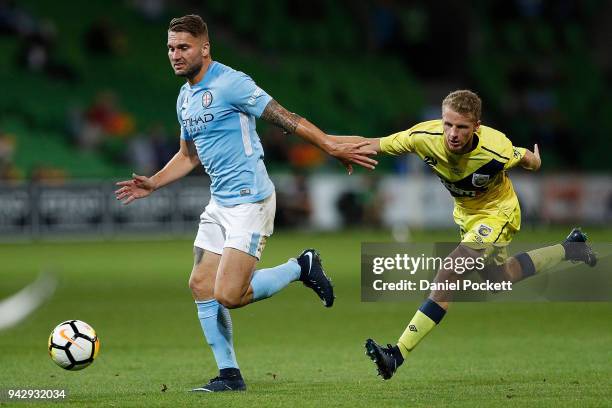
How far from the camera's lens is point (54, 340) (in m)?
7.64

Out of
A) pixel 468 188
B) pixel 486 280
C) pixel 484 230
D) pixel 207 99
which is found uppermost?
pixel 207 99

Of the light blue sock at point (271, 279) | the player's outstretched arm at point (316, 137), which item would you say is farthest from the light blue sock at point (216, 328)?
the player's outstretched arm at point (316, 137)

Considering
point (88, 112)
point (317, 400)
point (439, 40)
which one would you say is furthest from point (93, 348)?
point (439, 40)

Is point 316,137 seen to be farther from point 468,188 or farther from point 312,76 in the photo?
point 312,76

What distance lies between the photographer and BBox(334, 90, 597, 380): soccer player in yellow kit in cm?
762

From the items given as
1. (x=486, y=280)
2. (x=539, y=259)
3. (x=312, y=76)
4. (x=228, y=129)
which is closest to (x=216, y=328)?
(x=228, y=129)

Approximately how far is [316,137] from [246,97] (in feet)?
1.71

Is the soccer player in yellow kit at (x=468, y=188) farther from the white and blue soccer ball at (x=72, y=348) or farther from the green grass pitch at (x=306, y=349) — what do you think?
the white and blue soccer ball at (x=72, y=348)

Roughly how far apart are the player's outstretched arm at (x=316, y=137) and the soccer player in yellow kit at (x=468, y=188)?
0.30 ft

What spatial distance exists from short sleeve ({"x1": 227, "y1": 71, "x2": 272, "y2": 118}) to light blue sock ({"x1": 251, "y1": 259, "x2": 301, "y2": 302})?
3.49ft

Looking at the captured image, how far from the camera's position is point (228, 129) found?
7.53 m

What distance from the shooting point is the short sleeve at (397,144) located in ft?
25.6

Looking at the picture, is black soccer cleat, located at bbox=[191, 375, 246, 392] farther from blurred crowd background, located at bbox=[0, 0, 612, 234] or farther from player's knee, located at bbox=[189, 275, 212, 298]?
blurred crowd background, located at bbox=[0, 0, 612, 234]

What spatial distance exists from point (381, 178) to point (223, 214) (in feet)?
61.8
